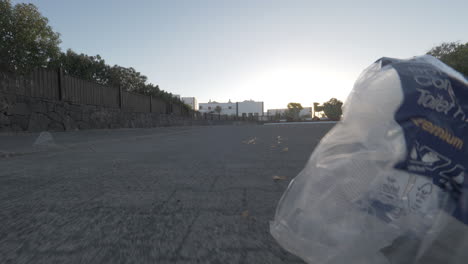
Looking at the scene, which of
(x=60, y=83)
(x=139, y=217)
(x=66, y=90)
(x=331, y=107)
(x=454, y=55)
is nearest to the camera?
(x=139, y=217)

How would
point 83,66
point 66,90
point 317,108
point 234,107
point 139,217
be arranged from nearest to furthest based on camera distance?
point 139,217
point 66,90
point 83,66
point 317,108
point 234,107

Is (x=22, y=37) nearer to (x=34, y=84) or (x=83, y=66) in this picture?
(x=34, y=84)

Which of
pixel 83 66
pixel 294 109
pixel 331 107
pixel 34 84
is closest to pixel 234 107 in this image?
pixel 294 109

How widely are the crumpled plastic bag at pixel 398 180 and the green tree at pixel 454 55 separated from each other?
2884cm

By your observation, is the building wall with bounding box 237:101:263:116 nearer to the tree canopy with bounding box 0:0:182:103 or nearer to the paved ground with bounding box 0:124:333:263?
the tree canopy with bounding box 0:0:182:103

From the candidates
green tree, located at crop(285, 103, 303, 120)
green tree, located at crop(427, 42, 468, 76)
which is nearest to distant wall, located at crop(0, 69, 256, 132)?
green tree, located at crop(427, 42, 468, 76)

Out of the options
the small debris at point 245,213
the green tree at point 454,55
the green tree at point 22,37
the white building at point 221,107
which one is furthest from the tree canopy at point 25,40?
the white building at point 221,107

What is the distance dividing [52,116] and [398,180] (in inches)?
399

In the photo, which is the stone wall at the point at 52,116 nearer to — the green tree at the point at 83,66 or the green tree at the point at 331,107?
the green tree at the point at 83,66

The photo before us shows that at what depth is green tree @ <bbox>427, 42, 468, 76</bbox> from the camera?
73.2 feet

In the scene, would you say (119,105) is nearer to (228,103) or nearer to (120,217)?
(120,217)

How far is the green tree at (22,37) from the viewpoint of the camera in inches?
261

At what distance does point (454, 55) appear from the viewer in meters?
23.8

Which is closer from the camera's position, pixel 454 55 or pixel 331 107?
pixel 454 55
